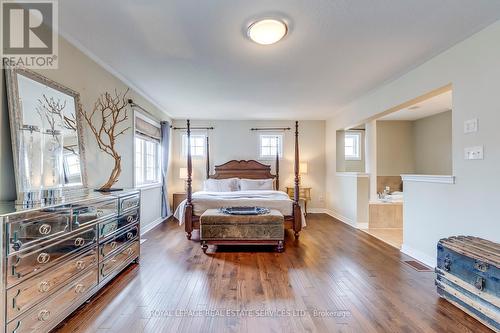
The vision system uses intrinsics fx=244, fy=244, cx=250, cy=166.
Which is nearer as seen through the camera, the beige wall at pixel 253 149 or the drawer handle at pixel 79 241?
the drawer handle at pixel 79 241

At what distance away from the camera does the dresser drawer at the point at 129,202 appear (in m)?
2.76

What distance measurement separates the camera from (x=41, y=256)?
1.67m

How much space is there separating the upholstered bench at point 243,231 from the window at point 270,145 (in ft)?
10.6

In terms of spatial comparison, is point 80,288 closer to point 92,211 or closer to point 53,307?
point 53,307

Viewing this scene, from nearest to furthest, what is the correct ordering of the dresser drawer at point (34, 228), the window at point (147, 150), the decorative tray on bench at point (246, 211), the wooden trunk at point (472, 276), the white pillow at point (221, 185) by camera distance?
the dresser drawer at point (34, 228)
the wooden trunk at point (472, 276)
the decorative tray on bench at point (246, 211)
the window at point (147, 150)
the white pillow at point (221, 185)

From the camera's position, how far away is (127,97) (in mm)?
3943

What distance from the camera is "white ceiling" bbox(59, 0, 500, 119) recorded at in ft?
6.60

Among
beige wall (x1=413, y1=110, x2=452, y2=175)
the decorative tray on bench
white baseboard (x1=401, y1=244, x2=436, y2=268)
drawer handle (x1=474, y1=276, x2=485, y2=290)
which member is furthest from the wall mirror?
beige wall (x1=413, y1=110, x2=452, y2=175)

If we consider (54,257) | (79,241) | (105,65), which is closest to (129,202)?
(79,241)

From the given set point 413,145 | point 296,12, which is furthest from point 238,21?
point 413,145

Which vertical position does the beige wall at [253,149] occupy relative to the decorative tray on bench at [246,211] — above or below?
above

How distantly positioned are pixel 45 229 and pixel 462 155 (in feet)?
12.5

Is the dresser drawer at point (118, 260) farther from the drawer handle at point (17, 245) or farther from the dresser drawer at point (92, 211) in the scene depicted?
the drawer handle at point (17, 245)

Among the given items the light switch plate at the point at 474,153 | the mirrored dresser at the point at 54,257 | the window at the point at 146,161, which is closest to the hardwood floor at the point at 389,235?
the light switch plate at the point at 474,153
